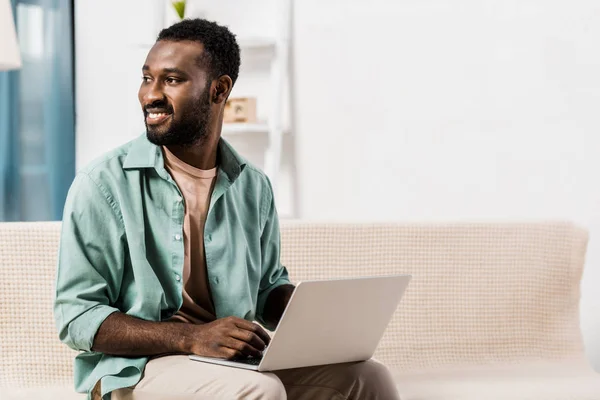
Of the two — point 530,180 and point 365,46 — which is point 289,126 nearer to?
point 365,46

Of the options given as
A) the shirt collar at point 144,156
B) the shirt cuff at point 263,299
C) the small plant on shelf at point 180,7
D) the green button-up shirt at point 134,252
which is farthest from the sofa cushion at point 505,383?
the small plant on shelf at point 180,7

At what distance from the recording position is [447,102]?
315cm

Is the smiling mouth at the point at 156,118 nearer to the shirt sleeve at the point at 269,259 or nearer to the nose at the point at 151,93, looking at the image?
the nose at the point at 151,93

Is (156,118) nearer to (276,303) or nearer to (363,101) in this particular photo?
(276,303)

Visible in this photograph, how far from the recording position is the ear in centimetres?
151

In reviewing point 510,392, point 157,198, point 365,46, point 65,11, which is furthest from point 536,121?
point 157,198

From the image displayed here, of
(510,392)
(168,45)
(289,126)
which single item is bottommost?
(510,392)

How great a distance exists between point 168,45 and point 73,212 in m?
0.32

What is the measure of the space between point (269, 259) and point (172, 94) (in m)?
0.38

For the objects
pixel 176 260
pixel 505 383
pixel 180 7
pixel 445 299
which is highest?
pixel 180 7

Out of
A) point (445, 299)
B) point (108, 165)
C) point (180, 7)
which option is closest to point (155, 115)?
point (108, 165)

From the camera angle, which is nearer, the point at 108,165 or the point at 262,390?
the point at 262,390

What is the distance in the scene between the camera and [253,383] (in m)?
1.21

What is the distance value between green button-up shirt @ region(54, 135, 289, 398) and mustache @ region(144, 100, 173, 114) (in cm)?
6
